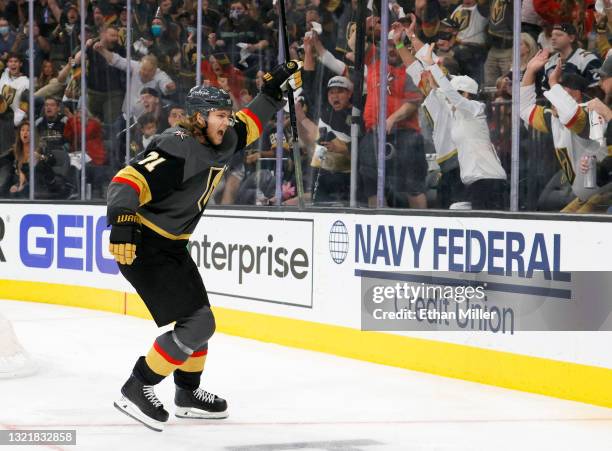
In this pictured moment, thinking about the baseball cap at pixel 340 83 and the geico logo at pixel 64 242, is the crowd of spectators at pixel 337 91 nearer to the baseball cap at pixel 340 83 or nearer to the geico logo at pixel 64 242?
the baseball cap at pixel 340 83

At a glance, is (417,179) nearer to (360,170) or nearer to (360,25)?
(360,170)

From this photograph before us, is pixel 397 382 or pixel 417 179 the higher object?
pixel 417 179

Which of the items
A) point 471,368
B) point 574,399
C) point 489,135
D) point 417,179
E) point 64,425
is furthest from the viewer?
point 417,179

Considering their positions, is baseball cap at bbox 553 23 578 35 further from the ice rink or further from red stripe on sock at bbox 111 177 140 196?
red stripe on sock at bbox 111 177 140 196

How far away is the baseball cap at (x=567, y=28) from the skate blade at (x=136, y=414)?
2.94m

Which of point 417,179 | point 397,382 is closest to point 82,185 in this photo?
point 417,179

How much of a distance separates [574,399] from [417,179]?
1930mm

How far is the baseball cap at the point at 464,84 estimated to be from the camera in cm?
654

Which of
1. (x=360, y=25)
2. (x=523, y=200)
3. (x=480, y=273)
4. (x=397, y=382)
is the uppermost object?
(x=360, y=25)

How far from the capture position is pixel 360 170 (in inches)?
286

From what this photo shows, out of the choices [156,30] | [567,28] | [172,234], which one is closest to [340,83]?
[567,28]

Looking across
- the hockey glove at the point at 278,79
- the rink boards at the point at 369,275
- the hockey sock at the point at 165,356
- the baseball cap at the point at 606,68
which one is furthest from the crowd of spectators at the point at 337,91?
the hockey sock at the point at 165,356

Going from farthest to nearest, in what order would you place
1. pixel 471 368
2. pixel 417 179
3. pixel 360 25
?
pixel 360 25 < pixel 417 179 < pixel 471 368

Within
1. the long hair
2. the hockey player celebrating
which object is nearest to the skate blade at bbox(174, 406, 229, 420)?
the hockey player celebrating
